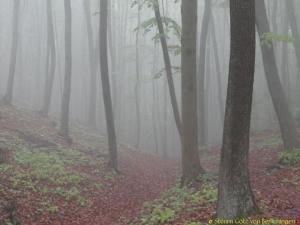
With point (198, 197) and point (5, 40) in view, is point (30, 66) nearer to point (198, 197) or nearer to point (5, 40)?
point (5, 40)

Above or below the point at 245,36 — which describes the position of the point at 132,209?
below

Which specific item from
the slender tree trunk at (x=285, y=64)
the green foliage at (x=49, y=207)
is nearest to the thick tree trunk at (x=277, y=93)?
the green foliage at (x=49, y=207)

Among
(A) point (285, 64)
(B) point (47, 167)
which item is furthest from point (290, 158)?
(A) point (285, 64)

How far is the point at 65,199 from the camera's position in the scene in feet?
38.5

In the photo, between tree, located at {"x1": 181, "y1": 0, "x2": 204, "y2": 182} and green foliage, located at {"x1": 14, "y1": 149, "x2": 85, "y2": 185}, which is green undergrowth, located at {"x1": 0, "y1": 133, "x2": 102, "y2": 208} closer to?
green foliage, located at {"x1": 14, "y1": 149, "x2": 85, "y2": 185}

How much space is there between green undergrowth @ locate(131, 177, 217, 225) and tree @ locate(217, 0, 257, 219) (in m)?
0.92

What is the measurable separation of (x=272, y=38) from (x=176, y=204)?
5.67 m

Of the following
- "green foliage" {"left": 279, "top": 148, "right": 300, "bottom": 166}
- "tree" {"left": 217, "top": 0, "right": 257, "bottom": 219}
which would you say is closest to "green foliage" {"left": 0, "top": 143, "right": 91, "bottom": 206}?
"tree" {"left": 217, "top": 0, "right": 257, "bottom": 219}

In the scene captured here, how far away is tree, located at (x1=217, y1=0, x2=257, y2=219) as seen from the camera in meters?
6.88

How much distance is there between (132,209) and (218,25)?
45523 mm

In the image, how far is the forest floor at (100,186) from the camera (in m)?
9.11

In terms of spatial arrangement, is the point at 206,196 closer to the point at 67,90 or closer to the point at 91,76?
the point at 67,90

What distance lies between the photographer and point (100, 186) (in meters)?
14.0

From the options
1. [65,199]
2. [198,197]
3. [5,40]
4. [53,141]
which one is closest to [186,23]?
[198,197]
